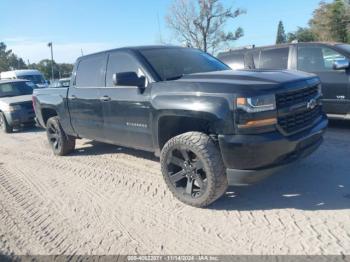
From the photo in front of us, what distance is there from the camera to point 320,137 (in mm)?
4102

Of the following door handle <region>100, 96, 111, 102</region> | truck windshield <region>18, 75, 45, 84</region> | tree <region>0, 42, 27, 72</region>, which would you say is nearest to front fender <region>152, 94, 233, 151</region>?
door handle <region>100, 96, 111, 102</region>

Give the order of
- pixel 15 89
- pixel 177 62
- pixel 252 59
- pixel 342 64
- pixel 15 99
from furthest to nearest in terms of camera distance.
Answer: pixel 15 89
pixel 15 99
pixel 252 59
pixel 342 64
pixel 177 62

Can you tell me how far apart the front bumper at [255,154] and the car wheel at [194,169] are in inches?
5.6

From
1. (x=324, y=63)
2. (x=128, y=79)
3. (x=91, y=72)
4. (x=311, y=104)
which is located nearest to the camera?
(x=311, y=104)

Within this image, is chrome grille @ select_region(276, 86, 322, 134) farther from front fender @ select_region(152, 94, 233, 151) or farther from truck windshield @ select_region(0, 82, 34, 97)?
truck windshield @ select_region(0, 82, 34, 97)

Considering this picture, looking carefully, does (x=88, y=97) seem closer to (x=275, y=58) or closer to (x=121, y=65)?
(x=121, y=65)

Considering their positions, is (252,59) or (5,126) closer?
(252,59)

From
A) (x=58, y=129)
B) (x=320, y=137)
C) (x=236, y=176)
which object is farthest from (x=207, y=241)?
(x=58, y=129)

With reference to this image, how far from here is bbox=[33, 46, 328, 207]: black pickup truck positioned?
342cm

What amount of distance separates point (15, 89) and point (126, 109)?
353 inches

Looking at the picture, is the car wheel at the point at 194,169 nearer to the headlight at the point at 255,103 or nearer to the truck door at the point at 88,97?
the headlight at the point at 255,103

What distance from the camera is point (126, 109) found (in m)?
4.72

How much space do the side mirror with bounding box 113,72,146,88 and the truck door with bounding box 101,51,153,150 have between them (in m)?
0.13

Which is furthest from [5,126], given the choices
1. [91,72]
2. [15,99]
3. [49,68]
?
[49,68]
